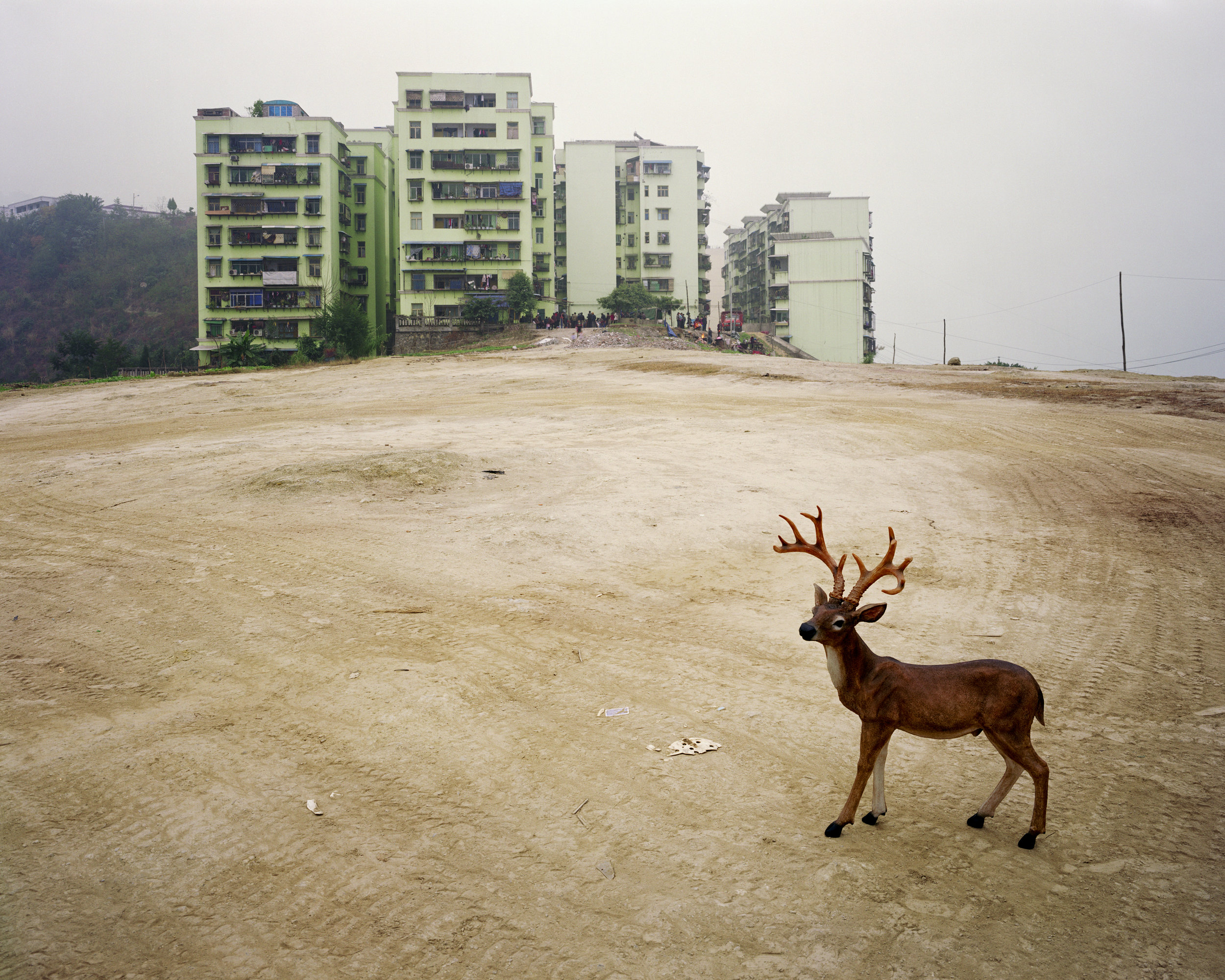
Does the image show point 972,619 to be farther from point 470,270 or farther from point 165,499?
point 470,270

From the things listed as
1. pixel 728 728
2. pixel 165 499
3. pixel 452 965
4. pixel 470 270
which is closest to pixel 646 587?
pixel 728 728

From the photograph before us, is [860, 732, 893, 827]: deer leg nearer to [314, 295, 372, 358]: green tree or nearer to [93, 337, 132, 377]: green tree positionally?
[314, 295, 372, 358]: green tree

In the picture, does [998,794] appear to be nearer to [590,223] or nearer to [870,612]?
[870,612]

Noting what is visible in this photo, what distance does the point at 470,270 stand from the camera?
206ft

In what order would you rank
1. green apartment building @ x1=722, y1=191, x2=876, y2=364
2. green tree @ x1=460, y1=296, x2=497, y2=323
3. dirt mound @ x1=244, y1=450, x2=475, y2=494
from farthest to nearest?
green apartment building @ x1=722, y1=191, x2=876, y2=364 → green tree @ x1=460, y1=296, x2=497, y2=323 → dirt mound @ x1=244, y1=450, x2=475, y2=494

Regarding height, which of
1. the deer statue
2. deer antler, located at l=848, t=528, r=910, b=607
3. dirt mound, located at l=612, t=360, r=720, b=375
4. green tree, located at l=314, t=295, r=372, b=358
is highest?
green tree, located at l=314, t=295, r=372, b=358

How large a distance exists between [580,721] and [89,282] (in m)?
122

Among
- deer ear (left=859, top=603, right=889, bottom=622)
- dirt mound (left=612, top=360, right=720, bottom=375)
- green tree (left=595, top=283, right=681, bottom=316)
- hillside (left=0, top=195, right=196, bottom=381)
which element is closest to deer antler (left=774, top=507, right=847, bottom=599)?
deer ear (left=859, top=603, right=889, bottom=622)

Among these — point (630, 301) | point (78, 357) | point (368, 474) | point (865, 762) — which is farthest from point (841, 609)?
point (78, 357)

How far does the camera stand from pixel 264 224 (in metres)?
62.9

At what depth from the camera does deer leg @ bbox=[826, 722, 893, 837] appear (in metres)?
4.13

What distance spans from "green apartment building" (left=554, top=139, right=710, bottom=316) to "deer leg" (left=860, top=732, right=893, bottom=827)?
221 feet

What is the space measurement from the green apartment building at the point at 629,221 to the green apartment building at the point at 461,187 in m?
8.67

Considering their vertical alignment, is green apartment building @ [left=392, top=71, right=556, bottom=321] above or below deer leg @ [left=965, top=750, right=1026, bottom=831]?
above
